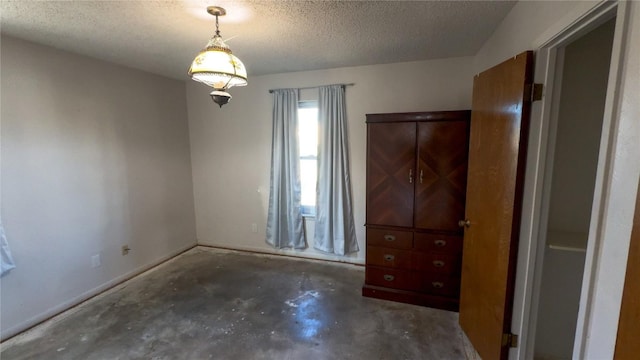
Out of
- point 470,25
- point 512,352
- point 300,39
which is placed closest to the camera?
point 512,352

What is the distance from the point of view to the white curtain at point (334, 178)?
11.1 ft

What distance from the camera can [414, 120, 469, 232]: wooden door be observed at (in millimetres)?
2430

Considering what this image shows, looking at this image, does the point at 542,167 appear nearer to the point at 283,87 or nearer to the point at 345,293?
the point at 345,293

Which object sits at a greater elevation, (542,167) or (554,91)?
(554,91)

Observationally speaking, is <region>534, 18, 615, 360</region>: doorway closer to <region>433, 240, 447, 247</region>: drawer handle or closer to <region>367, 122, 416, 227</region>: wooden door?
<region>433, 240, 447, 247</region>: drawer handle

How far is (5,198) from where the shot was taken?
224 cm

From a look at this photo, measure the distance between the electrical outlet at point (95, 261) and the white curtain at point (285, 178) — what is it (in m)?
1.89

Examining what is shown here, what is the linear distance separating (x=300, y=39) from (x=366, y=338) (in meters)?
2.57

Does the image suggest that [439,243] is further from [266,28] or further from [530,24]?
[266,28]

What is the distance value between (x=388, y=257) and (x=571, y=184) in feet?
5.04

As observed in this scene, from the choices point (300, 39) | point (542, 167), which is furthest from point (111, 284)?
point (542, 167)

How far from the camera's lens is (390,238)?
273 cm

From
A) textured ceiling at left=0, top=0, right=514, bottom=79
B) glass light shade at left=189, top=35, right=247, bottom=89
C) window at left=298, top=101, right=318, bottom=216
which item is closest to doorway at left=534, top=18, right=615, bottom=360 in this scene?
textured ceiling at left=0, top=0, right=514, bottom=79

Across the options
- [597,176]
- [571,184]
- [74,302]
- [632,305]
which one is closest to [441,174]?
[571,184]
